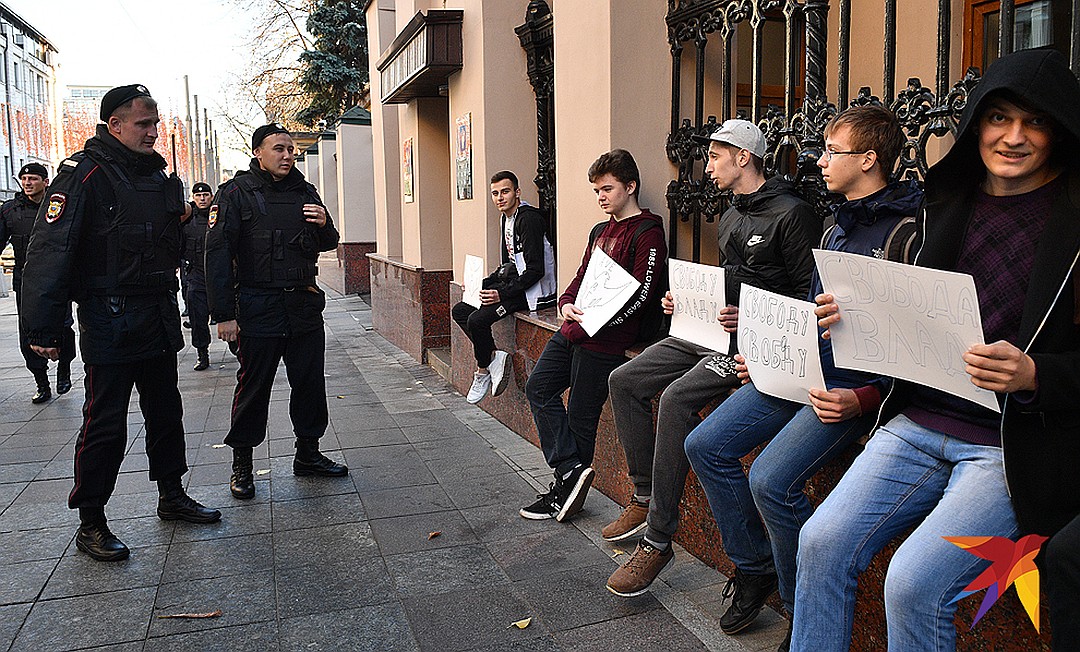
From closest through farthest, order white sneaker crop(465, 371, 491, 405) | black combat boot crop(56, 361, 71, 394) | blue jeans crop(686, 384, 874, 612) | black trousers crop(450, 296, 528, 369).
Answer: blue jeans crop(686, 384, 874, 612) → black trousers crop(450, 296, 528, 369) → white sneaker crop(465, 371, 491, 405) → black combat boot crop(56, 361, 71, 394)

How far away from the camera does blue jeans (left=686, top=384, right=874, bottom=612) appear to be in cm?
323

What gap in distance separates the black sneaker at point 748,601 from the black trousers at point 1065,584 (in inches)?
62.3

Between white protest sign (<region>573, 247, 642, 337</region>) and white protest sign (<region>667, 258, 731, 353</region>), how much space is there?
357mm

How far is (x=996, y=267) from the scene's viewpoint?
2.65 meters

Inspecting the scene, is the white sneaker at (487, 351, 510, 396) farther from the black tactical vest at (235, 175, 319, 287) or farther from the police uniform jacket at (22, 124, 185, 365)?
the police uniform jacket at (22, 124, 185, 365)

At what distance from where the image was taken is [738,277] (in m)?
4.01

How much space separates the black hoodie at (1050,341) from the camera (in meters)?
2.42

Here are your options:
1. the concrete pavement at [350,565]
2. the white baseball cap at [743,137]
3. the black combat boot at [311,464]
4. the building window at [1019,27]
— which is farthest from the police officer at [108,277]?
the building window at [1019,27]

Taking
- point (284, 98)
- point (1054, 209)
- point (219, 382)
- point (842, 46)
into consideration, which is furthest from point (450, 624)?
point (284, 98)

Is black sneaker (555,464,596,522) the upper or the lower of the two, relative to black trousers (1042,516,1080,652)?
lower

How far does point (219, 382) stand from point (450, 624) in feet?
22.9

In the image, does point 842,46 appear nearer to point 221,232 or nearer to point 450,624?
point 450,624

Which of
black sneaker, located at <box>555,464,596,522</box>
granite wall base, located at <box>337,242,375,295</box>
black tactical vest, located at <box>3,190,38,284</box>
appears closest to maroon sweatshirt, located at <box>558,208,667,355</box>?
black sneaker, located at <box>555,464,596,522</box>

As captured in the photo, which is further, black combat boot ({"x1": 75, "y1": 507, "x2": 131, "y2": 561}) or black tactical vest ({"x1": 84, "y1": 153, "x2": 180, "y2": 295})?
black tactical vest ({"x1": 84, "y1": 153, "x2": 180, "y2": 295})
